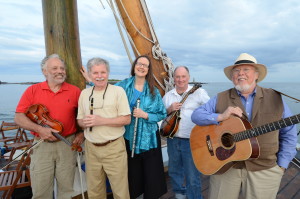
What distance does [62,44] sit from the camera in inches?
83.6

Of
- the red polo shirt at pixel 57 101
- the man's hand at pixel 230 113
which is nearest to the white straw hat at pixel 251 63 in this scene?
the man's hand at pixel 230 113

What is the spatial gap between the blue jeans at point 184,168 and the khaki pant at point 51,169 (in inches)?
46.5

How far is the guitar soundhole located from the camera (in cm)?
175

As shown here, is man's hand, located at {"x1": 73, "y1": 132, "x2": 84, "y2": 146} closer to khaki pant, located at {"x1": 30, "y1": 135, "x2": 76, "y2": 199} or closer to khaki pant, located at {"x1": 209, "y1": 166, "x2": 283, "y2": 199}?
khaki pant, located at {"x1": 30, "y1": 135, "x2": 76, "y2": 199}

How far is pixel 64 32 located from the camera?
2.11 metres

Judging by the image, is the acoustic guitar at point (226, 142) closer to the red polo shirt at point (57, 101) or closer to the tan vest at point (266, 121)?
the tan vest at point (266, 121)

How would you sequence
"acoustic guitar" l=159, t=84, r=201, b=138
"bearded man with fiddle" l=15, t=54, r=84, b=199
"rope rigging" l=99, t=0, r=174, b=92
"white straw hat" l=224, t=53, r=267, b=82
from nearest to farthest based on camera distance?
"white straw hat" l=224, t=53, r=267, b=82, "bearded man with fiddle" l=15, t=54, r=84, b=199, "acoustic guitar" l=159, t=84, r=201, b=138, "rope rigging" l=99, t=0, r=174, b=92

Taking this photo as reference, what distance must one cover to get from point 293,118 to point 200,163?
3.24ft

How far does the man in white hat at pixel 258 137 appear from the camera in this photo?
162 cm

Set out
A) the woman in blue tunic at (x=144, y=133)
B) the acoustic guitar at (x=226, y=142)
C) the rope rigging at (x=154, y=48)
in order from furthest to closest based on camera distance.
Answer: the rope rigging at (x=154, y=48) → the woman in blue tunic at (x=144, y=133) → the acoustic guitar at (x=226, y=142)

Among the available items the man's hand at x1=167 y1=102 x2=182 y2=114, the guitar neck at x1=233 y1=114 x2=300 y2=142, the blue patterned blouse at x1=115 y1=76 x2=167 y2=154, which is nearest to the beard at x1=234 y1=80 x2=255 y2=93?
the guitar neck at x1=233 y1=114 x2=300 y2=142

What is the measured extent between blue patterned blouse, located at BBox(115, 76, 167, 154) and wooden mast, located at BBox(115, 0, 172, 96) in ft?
1.86

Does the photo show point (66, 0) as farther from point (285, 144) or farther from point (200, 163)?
point (285, 144)

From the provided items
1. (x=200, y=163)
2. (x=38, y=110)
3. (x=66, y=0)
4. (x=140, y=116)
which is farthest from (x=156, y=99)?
(x=66, y=0)
